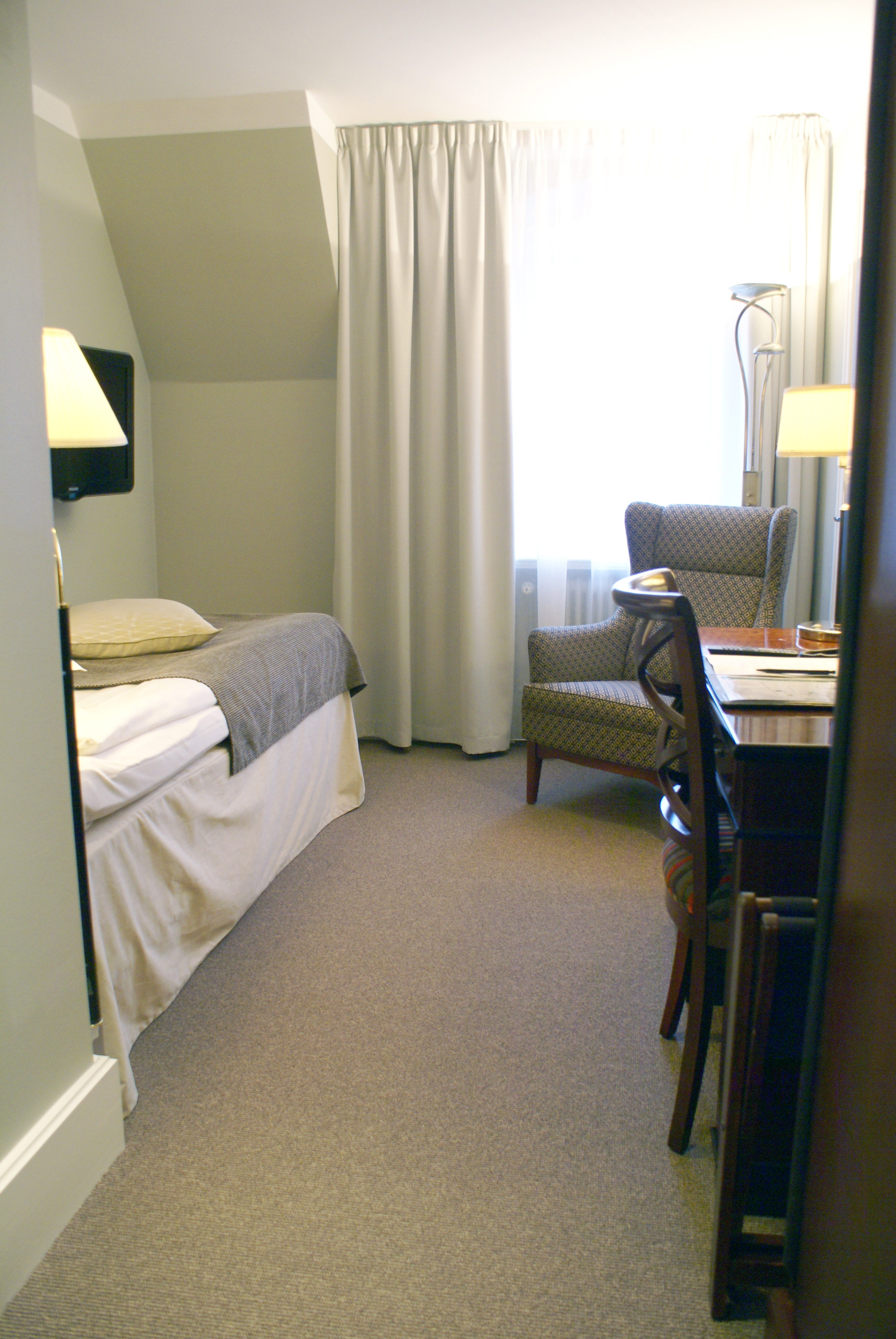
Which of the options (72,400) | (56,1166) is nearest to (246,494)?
(72,400)

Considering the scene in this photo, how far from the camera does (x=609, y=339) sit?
3.90 meters

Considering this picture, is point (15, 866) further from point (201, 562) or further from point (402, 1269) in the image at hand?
point (201, 562)

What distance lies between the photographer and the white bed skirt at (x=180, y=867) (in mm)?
1759

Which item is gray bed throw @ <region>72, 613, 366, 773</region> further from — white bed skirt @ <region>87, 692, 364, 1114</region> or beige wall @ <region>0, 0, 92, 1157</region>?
beige wall @ <region>0, 0, 92, 1157</region>

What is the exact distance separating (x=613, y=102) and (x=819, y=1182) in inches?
151

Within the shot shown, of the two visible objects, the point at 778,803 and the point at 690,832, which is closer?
the point at 778,803

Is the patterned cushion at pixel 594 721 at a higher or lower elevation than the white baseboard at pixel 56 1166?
higher

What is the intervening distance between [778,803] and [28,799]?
3.63 feet

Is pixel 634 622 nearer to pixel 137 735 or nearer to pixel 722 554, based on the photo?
pixel 722 554

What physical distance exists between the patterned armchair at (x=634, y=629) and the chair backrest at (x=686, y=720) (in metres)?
1.44

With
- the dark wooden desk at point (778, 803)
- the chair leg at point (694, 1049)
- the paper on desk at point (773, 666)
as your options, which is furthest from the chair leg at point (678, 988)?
the paper on desk at point (773, 666)

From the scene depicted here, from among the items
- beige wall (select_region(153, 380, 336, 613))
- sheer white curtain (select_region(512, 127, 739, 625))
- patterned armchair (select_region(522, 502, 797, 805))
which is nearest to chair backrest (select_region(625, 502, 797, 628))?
patterned armchair (select_region(522, 502, 797, 805))

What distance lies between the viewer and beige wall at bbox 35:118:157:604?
3.42 metres

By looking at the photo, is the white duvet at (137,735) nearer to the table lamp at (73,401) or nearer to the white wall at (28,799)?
the white wall at (28,799)
